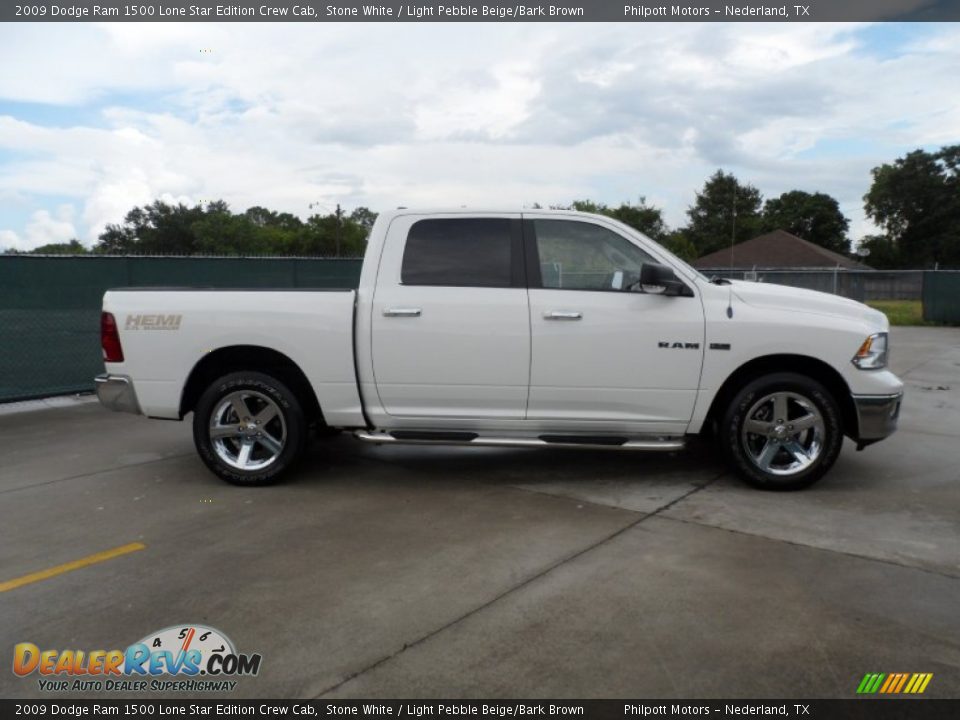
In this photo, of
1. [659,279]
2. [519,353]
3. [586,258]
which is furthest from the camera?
[586,258]

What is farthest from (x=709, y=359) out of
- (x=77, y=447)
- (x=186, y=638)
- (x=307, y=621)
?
(x=77, y=447)

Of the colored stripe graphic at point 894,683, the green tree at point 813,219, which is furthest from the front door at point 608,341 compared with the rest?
the green tree at point 813,219

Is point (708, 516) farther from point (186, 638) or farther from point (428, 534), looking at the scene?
point (186, 638)

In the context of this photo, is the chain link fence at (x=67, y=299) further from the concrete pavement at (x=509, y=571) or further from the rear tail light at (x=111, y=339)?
the rear tail light at (x=111, y=339)

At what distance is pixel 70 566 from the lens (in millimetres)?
4238

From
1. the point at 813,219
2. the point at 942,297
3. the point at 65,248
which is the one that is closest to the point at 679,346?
the point at 942,297

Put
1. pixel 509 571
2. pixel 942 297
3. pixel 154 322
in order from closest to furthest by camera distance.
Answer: pixel 509 571
pixel 154 322
pixel 942 297

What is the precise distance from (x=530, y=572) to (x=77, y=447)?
496cm

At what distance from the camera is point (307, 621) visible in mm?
3533

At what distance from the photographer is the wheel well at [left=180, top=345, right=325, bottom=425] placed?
18.9 feet

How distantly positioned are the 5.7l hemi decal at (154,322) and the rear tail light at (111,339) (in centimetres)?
13

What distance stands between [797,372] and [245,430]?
404cm

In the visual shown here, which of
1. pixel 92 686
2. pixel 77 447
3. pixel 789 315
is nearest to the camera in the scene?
pixel 92 686

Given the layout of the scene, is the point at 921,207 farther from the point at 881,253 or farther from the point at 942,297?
the point at 942,297
